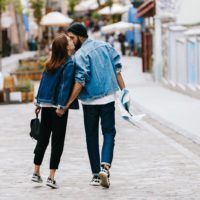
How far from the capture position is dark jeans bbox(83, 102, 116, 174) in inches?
375

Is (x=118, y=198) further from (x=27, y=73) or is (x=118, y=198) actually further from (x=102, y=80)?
(x=27, y=73)

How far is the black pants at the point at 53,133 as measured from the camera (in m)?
9.55

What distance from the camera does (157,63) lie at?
31.6m

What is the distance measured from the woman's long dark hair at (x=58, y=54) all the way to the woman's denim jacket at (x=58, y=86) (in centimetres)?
4

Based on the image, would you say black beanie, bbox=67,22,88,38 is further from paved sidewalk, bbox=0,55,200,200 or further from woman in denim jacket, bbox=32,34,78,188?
paved sidewalk, bbox=0,55,200,200

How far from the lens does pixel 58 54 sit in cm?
951

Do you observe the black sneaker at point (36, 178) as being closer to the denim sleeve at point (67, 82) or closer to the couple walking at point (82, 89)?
the couple walking at point (82, 89)

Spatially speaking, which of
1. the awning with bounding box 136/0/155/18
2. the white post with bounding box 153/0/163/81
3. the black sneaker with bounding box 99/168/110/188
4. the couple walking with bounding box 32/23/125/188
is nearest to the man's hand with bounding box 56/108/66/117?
the couple walking with bounding box 32/23/125/188

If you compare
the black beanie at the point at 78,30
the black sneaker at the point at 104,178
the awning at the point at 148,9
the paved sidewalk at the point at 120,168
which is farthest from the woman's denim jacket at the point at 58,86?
the awning at the point at 148,9

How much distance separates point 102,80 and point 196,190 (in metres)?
1.38

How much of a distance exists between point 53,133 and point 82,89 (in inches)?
20.7

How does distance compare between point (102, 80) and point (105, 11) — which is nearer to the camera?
point (102, 80)

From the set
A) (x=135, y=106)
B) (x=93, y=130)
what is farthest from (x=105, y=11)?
(x=93, y=130)

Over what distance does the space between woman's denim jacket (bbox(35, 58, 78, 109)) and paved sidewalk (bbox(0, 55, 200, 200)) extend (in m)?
0.86
